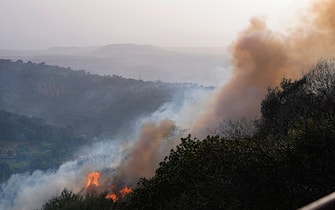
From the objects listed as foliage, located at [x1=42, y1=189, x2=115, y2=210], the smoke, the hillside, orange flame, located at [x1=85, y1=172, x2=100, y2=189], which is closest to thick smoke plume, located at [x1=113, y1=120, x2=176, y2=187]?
the smoke

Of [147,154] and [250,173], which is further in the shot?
[147,154]

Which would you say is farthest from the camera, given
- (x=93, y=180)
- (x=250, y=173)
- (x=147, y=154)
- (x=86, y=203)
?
(x=93, y=180)

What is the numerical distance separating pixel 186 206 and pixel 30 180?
515ft

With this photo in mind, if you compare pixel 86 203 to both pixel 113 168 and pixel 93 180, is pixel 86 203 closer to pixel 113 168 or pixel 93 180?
pixel 93 180

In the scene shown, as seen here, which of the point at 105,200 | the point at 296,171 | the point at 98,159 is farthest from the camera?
the point at 98,159

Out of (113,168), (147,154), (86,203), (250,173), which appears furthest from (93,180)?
(250,173)

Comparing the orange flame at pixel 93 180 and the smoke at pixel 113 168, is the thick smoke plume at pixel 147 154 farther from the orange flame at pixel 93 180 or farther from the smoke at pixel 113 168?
the orange flame at pixel 93 180

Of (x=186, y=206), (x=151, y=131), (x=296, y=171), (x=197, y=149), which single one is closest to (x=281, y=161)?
(x=296, y=171)

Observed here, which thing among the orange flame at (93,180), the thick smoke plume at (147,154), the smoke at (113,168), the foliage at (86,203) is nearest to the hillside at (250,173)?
the foliage at (86,203)

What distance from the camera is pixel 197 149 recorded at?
71.5 feet

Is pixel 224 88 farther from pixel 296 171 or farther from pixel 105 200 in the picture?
pixel 296 171

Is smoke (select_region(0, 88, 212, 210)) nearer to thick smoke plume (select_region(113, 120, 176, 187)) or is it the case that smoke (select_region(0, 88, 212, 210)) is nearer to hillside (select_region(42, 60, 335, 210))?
thick smoke plume (select_region(113, 120, 176, 187))

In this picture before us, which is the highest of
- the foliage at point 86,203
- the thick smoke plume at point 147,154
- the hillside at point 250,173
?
the thick smoke plume at point 147,154

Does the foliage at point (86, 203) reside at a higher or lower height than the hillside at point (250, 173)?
higher
